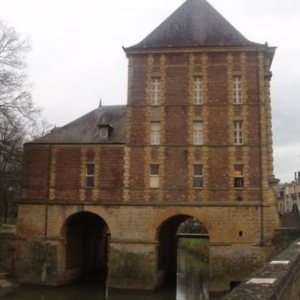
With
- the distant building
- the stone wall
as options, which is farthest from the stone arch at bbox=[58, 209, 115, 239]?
the distant building

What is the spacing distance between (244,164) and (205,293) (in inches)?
303

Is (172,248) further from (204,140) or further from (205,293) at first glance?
(204,140)

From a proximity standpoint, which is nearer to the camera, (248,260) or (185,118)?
(248,260)

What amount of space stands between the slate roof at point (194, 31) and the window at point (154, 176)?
712cm

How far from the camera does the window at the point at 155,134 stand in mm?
27422

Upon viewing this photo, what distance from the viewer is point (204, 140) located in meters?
27.0

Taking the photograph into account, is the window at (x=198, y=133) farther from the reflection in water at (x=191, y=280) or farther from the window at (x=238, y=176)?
the reflection in water at (x=191, y=280)

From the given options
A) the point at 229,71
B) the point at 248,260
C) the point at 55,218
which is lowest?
the point at 248,260

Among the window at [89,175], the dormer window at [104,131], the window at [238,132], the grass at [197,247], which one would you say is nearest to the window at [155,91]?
the dormer window at [104,131]

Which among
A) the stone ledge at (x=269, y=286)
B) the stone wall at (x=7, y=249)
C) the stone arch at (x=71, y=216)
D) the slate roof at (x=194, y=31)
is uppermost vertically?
the slate roof at (x=194, y=31)

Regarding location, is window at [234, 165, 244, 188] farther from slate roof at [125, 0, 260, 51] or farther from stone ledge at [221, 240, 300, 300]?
stone ledge at [221, 240, 300, 300]

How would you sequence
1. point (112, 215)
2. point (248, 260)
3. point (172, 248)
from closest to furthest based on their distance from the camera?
point (248, 260)
point (112, 215)
point (172, 248)

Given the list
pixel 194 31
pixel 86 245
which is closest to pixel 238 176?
pixel 194 31

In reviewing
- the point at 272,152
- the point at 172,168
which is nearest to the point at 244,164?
the point at 272,152
